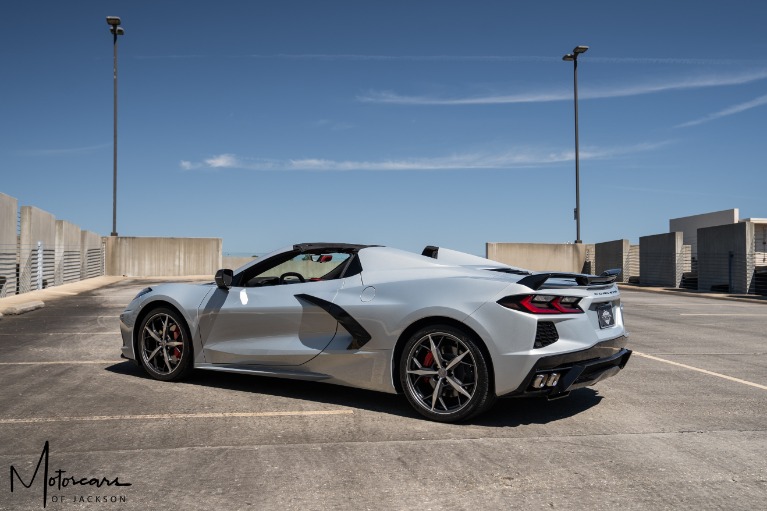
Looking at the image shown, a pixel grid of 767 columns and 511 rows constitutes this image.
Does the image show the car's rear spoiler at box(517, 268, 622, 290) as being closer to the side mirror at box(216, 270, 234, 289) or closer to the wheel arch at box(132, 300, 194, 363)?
the side mirror at box(216, 270, 234, 289)

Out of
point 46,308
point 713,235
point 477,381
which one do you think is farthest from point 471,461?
point 713,235

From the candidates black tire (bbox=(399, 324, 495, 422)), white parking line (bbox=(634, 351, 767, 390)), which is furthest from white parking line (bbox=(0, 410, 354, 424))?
white parking line (bbox=(634, 351, 767, 390))

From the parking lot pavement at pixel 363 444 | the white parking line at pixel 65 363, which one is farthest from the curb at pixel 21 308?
the parking lot pavement at pixel 363 444

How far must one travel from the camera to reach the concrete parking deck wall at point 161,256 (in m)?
33.9

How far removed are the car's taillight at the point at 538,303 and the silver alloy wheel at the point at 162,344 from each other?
3209mm

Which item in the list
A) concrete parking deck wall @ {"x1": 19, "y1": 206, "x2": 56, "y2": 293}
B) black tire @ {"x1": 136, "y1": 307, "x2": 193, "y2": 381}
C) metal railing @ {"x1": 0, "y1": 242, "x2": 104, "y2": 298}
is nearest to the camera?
black tire @ {"x1": 136, "y1": 307, "x2": 193, "y2": 381}

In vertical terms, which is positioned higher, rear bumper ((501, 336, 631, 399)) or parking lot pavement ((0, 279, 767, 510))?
rear bumper ((501, 336, 631, 399))

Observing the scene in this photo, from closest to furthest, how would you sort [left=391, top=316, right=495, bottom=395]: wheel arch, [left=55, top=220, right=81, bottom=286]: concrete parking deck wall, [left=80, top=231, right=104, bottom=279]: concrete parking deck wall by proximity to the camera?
[left=391, top=316, right=495, bottom=395]: wheel arch < [left=55, top=220, right=81, bottom=286]: concrete parking deck wall < [left=80, top=231, right=104, bottom=279]: concrete parking deck wall

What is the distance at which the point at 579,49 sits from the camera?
33.0 metres

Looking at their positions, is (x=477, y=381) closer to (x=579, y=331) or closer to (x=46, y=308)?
(x=579, y=331)

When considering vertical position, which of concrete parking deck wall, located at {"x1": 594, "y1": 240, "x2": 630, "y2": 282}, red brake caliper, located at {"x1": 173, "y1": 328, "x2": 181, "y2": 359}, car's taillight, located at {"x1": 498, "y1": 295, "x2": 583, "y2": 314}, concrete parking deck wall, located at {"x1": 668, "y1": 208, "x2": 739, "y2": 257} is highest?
concrete parking deck wall, located at {"x1": 668, "y1": 208, "x2": 739, "y2": 257}

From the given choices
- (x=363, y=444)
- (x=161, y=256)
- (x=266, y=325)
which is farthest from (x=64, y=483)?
(x=161, y=256)

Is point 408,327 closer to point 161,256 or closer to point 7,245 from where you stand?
point 7,245

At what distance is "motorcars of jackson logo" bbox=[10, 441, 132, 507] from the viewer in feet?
11.3
